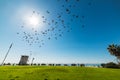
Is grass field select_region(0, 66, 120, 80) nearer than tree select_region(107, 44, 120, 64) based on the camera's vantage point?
Yes

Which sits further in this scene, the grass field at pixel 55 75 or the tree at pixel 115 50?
the tree at pixel 115 50

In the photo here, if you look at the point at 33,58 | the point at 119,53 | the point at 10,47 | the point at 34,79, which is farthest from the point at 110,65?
the point at 33,58

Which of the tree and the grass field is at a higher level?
the tree

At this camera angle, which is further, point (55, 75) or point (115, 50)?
point (115, 50)

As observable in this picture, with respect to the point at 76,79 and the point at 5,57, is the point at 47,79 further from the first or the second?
the point at 5,57

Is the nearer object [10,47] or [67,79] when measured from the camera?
[67,79]

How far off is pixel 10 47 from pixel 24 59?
26.9 meters

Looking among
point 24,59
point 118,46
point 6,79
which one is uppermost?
point 118,46

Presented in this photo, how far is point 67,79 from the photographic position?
22891 millimetres

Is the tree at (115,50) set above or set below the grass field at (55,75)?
above

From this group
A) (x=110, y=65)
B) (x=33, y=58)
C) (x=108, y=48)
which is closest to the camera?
(x=110, y=65)

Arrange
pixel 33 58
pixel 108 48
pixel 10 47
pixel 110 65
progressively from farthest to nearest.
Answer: pixel 33 58
pixel 108 48
pixel 10 47
pixel 110 65

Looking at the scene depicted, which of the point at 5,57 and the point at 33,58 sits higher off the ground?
the point at 33,58

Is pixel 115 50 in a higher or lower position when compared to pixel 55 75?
higher
